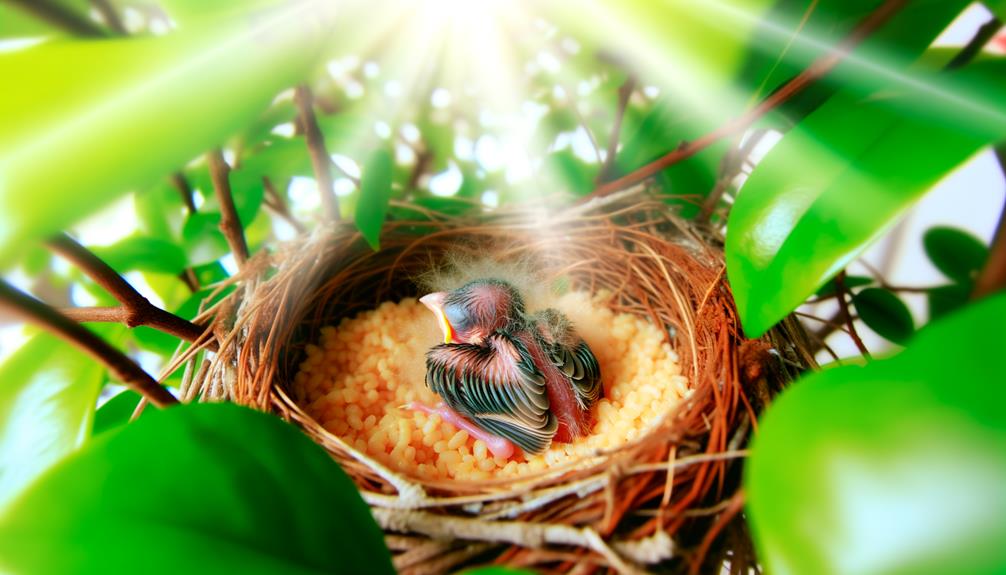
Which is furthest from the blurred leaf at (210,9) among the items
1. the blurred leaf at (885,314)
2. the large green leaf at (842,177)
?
the blurred leaf at (885,314)

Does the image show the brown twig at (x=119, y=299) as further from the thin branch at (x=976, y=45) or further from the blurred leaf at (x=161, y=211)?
the thin branch at (x=976, y=45)

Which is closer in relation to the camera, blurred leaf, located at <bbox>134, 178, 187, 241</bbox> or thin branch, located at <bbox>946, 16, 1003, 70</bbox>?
thin branch, located at <bbox>946, 16, 1003, 70</bbox>

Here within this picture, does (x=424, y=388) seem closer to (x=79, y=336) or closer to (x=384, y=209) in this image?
(x=384, y=209)

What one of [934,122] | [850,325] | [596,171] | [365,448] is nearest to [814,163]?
[934,122]

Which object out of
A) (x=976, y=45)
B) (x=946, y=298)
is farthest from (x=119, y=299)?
(x=946, y=298)

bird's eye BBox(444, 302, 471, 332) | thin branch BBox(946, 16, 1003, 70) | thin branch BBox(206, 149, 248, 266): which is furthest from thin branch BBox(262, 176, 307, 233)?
thin branch BBox(946, 16, 1003, 70)

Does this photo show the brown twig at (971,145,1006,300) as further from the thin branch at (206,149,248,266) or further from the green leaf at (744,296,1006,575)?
the thin branch at (206,149,248,266)
